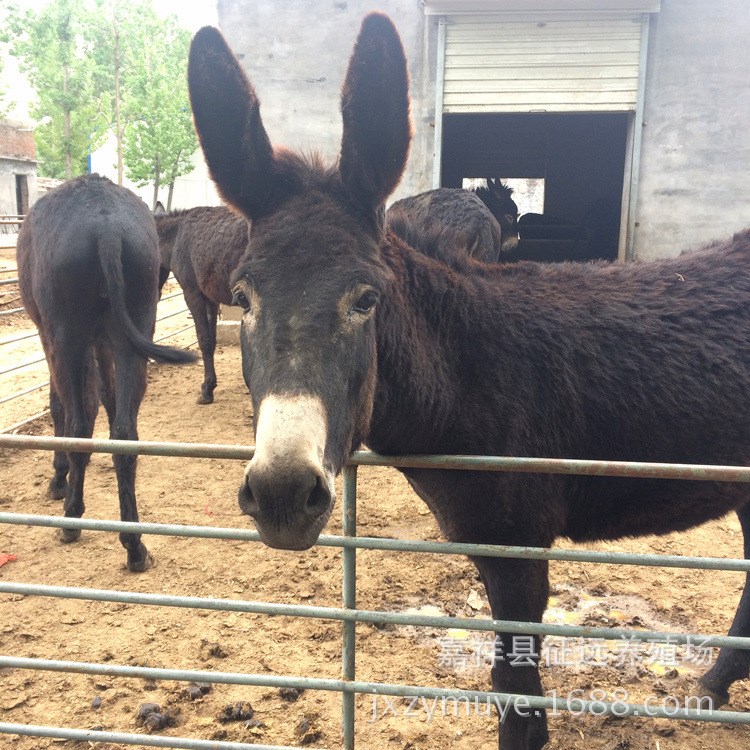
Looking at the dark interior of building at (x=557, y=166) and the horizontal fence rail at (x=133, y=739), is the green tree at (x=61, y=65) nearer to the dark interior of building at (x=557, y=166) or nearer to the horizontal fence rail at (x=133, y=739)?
the dark interior of building at (x=557, y=166)

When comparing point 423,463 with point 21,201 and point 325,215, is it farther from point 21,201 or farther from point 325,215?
point 21,201


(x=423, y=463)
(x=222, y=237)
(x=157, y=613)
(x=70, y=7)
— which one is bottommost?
(x=157, y=613)

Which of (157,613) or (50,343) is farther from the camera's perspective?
(50,343)

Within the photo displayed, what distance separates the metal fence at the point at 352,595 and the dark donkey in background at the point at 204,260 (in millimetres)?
5874

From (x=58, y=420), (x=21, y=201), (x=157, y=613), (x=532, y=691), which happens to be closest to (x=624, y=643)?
(x=532, y=691)

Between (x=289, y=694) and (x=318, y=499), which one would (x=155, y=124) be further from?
(x=318, y=499)

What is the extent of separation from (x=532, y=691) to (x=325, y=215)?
1.90 metres

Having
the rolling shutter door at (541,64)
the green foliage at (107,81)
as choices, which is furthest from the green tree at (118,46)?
the rolling shutter door at (541,64)

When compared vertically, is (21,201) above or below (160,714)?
above

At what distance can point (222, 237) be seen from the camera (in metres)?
8.03

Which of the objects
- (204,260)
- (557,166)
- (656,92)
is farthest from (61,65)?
(656,92)

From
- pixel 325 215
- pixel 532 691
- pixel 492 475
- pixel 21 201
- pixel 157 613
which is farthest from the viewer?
pixel 21 201

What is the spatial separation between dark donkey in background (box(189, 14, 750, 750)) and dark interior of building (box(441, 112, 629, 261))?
11228 millimetres

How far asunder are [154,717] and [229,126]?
8.24ft
